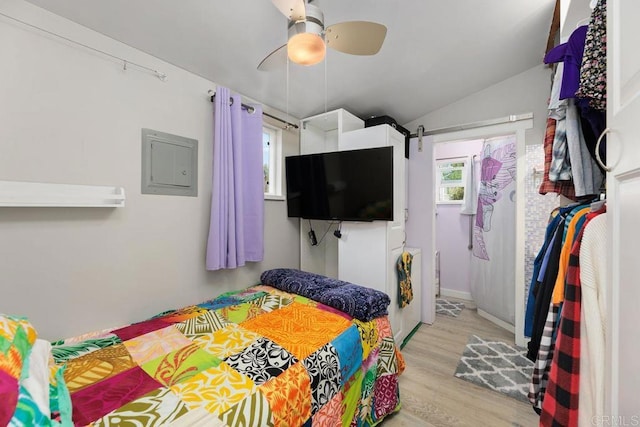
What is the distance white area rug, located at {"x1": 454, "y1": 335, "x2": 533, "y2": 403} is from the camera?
6.55ft

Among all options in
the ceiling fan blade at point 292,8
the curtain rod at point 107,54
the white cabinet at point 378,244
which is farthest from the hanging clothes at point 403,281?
the curtain rod at point 107,54

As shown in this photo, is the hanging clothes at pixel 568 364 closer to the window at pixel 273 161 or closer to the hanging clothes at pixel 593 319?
the hanging clothes at pixel 593 319

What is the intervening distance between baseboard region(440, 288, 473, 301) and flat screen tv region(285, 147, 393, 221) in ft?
8.90

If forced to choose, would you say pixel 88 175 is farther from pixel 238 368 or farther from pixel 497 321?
pixel 497 321

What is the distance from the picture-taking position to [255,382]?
104cm

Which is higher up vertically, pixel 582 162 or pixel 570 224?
pixel 582 162

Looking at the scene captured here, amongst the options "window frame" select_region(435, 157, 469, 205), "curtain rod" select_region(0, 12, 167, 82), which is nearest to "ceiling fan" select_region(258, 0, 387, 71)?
"curtain rod" select_region(0, 12, 167, 82)

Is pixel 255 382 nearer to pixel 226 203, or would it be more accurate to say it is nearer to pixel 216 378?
pixel 216 378

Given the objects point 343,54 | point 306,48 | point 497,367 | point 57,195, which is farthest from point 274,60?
point 497,367

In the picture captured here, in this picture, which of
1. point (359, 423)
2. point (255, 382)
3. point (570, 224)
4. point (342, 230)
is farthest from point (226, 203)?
point (570, 224)

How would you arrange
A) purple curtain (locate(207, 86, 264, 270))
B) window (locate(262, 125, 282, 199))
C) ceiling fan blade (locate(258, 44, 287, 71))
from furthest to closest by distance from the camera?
window (locate(262, 125, 282, 199)) < purple curtain (locate(207, 86, 264, 270)) < ceiling fan blade (locate(258, 44, 287, 71))

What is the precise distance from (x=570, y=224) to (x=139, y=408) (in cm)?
169

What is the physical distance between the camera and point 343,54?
197 centimetres

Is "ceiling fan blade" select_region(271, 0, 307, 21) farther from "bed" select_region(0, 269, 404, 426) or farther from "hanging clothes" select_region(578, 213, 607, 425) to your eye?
"bed" select_region(0, 269, 404, 426)
